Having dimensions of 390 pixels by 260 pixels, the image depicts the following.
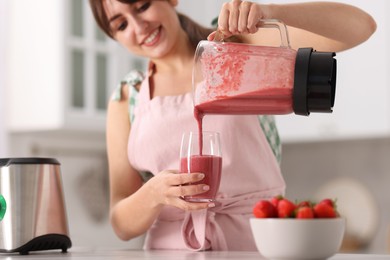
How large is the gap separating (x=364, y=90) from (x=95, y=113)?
1288 millimetres

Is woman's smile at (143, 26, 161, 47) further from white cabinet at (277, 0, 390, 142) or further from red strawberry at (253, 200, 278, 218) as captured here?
white cabinet at (277, 0, 390, 142)

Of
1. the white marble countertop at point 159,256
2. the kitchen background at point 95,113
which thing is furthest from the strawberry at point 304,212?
the kitchen background at point 95,113

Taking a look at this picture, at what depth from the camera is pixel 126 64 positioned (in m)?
3.67

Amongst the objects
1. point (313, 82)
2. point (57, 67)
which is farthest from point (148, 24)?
point (57, 67)

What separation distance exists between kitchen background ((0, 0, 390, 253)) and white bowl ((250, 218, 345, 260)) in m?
2.18

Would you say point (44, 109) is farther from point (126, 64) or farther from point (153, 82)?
point (153, 82)

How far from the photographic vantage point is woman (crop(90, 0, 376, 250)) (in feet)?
5.48

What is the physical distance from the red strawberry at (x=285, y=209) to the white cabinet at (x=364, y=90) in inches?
91.0

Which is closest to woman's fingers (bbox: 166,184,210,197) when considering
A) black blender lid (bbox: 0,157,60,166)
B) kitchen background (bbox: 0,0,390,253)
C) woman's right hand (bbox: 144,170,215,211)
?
woman's right hand (bbox: 144,170,215,211)

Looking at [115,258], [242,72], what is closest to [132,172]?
[115,258]

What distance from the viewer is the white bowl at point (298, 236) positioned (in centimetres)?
123

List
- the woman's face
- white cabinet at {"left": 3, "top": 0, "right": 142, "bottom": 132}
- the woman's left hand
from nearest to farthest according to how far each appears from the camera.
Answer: the woman's left hand < the woman's face < white cabinet at {"left": 3, "top": 0, "right": 142, "bottom": 132}

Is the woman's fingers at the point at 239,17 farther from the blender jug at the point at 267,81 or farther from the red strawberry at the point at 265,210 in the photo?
the red strawberry at the point at 265,210

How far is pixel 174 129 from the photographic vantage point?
1.85m
